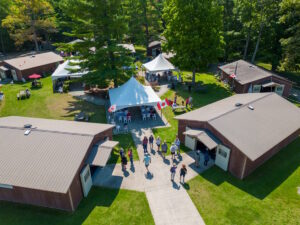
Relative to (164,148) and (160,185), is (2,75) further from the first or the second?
(160,185)

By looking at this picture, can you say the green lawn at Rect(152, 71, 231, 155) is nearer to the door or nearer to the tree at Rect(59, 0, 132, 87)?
the door

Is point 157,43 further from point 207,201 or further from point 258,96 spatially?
point 207,201

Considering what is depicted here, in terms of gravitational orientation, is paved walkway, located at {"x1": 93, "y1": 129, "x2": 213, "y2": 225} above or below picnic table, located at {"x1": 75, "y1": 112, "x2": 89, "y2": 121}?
below

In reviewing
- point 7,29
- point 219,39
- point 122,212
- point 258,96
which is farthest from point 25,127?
point 7,29

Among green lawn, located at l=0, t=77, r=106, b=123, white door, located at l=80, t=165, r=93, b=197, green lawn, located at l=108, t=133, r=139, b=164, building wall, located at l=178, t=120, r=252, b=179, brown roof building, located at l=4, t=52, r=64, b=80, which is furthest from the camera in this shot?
brown roof building, located at l=4, t=52, r=64, b=80

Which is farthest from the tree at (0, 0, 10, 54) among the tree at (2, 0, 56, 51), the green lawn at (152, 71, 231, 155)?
the green lawn at (152, 71, 231, 155)

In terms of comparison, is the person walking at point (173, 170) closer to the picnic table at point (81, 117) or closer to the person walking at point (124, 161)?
the person walking at point (124, 161)

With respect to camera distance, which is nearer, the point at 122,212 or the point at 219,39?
the point at 122,212
